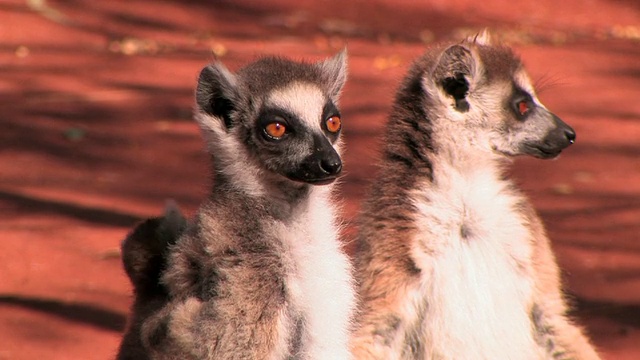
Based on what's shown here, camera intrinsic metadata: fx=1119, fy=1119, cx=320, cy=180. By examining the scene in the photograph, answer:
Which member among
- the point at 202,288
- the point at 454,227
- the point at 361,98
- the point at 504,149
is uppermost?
the point at 361,98

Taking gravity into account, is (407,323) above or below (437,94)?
below

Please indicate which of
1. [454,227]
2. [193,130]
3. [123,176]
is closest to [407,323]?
[454,227]

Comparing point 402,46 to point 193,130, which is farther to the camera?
point 402,46

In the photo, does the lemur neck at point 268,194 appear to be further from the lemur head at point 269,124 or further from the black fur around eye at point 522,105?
the black fur around eye at point 522,105

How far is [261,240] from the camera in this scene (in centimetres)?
399

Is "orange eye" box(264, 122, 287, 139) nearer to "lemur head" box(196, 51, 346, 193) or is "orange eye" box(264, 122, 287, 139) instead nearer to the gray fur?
"lemur head" box(196, 51, 346, 193)

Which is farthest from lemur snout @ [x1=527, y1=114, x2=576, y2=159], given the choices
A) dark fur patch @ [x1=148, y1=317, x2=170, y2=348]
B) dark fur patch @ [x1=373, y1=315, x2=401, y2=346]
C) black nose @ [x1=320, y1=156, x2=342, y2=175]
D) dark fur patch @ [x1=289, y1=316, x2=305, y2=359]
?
dark fur patch @ [x1=148, y1=317, x2=170, y2=348]

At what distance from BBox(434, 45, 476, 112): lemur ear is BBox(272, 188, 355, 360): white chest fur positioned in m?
1.07

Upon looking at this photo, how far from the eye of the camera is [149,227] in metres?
4.41

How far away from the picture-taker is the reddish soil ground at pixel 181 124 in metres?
7.18

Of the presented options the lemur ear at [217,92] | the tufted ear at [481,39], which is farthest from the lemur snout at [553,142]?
the lemur ear at [217,92]

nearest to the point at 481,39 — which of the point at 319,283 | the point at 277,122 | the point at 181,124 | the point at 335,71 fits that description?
the point at 335,71

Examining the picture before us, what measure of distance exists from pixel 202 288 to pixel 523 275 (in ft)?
5.02

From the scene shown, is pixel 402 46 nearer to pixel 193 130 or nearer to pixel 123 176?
pixel 193 130
